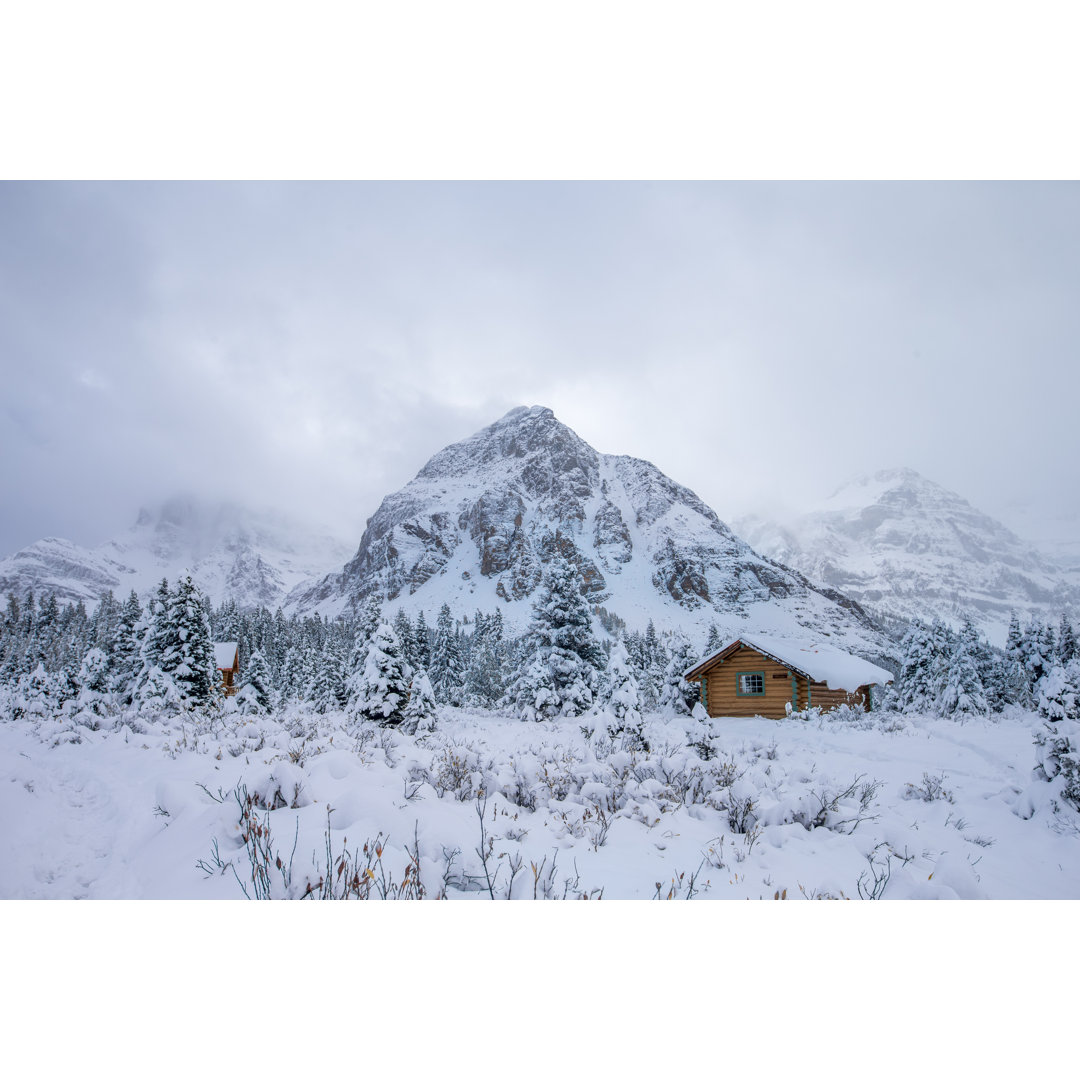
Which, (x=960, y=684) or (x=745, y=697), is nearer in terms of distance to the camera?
(x=745, y=697)

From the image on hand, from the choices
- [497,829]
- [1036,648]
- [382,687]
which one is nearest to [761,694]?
[382,687]

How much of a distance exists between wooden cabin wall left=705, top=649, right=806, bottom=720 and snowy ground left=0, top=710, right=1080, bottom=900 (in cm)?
1490

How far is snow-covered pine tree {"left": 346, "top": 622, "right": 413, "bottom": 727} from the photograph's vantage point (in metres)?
15.1

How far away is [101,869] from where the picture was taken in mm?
3885

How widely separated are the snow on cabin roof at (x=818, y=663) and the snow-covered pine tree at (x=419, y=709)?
1319 centimetres

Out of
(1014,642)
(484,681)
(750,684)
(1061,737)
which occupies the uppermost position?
(1061,737)

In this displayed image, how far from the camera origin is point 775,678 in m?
22.4

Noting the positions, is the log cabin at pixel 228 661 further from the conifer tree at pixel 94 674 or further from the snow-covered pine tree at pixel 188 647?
the snow-covered pine tree at pixel 188 647

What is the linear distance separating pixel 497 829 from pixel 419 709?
514 inches

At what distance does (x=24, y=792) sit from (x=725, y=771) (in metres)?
8.06

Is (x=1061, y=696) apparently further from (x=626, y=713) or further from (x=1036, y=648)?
(x=1036, y=648)

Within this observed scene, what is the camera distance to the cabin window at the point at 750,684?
74.1ft

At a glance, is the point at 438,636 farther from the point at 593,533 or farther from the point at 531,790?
the point at 593,533
